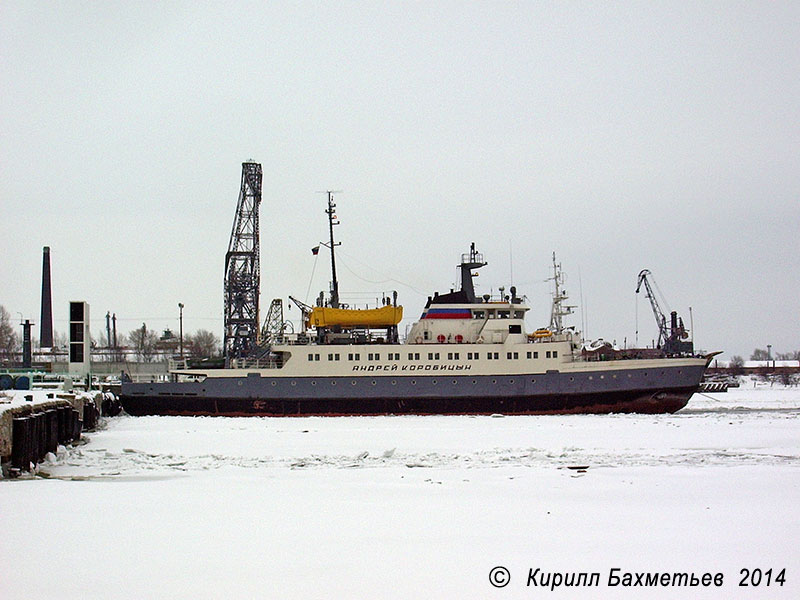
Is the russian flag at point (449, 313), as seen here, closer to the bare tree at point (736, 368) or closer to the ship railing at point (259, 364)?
the ship railing at point (259, 364)

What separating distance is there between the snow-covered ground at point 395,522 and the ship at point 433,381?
15.2 meters

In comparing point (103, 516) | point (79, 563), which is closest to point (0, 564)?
point (79, 563)

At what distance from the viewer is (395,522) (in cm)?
820

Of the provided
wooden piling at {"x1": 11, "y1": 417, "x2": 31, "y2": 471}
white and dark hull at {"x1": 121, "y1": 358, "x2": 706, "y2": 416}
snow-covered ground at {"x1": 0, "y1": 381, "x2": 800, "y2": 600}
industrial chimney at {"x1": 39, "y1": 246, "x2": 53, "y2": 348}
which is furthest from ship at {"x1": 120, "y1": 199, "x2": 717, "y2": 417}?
industrial chimney at {"x1": 39, "y1": 246, "x2": 53, "y2": 348}

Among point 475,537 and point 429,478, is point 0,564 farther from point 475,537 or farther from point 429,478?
point 429,478

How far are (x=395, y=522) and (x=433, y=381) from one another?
2282 centimetres

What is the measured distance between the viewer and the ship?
30516 mm

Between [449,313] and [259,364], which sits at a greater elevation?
[449,313]

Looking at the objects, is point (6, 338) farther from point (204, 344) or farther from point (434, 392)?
point (434, 392)

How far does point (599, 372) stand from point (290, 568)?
83.9ft

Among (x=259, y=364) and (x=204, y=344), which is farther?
(x=204, y=344)

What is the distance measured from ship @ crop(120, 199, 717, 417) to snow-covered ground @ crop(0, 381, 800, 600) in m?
15.2

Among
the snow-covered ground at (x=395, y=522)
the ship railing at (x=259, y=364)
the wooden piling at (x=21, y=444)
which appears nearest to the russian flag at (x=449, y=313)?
the ship railing at (x=259, y=364)

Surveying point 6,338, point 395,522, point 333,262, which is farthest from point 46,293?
point 395,522
